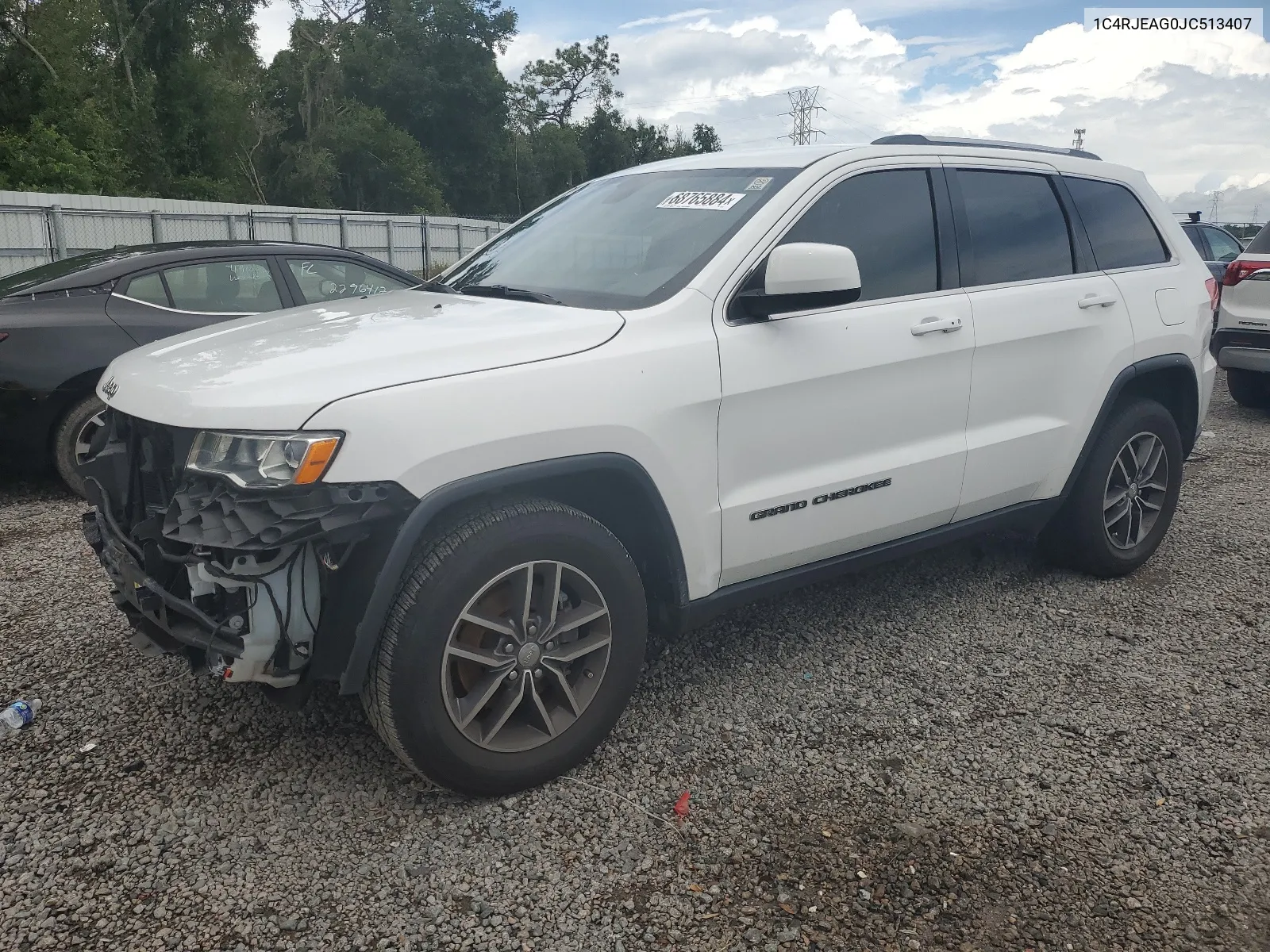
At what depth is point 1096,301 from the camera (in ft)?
14.2

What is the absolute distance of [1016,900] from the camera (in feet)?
8.38

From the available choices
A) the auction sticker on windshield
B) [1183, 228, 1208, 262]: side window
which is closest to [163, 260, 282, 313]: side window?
the auction sticker on windshield

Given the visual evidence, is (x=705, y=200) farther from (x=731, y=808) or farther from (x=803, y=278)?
(x=731, y=808)

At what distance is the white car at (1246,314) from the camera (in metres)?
8.56

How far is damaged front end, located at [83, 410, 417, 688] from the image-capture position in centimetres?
247

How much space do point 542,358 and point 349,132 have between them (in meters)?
52.3

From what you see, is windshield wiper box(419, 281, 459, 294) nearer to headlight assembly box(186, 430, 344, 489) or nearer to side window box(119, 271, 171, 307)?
headlight assembly box(186, 430, 344, 489)

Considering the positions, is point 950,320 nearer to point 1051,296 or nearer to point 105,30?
point 1051,296

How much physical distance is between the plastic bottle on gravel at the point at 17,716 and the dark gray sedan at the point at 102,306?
213 centimetres

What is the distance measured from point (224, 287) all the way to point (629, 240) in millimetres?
3891

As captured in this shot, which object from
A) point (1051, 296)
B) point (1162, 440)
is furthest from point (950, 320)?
point (1162, 440)

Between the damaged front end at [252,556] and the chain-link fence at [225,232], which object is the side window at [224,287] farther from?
the damaged front end at [252,556]

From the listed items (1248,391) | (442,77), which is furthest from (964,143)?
(442,77)

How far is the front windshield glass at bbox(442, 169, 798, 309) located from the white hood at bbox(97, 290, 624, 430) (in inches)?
7.9
